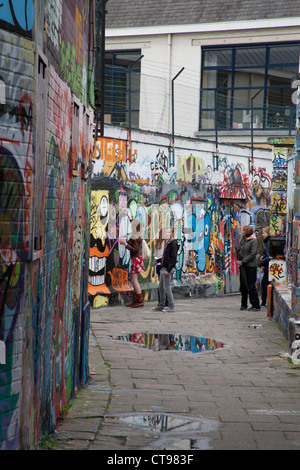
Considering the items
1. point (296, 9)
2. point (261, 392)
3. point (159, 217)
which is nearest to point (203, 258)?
point (159, 217)

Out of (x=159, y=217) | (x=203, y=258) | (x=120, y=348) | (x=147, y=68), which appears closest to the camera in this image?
(x=120, y=348)

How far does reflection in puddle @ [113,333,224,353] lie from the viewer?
1067cm

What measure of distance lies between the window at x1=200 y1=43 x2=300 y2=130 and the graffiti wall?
260 inches

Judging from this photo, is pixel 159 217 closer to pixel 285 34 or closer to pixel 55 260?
pixel 55 260

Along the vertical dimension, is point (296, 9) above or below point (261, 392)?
above

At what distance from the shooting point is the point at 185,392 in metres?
7.76

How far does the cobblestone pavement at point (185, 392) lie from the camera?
5914 mm

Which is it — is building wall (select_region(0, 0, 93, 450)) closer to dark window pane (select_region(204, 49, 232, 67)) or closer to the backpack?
the backpack

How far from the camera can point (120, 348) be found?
1047 cm

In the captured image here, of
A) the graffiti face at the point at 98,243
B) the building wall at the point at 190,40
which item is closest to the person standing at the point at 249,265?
the graffiti face at the point at 98,243

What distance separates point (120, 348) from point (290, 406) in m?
3.70

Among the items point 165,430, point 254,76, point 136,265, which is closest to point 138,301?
point 136,265

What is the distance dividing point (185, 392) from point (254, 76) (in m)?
23.8

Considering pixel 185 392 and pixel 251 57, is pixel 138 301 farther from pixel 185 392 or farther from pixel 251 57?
A: pixel 251 57
